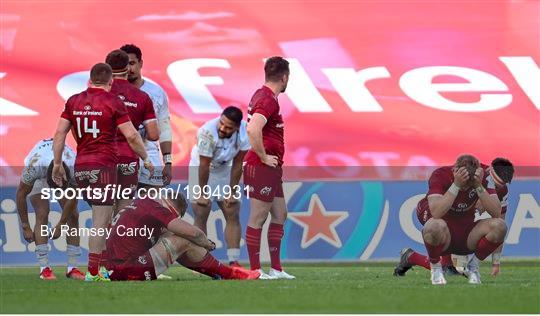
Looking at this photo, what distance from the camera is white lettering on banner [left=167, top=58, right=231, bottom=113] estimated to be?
14281mm

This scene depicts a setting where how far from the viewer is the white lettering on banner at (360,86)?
47.0ft

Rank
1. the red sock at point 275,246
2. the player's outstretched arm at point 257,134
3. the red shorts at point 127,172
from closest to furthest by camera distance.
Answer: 1. the player's outstretched arm at point 257,134
2. the red shorts at point 127,172
3. the red sock at point 275,246

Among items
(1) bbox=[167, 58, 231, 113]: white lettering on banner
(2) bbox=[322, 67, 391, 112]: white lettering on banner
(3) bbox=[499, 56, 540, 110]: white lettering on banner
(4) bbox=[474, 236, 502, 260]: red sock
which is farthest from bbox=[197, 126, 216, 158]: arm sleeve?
(3) bbox=[499, 56, 540, 110]: white lettering on banner

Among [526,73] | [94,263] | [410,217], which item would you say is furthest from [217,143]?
[526,73]

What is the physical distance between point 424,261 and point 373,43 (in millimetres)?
4070

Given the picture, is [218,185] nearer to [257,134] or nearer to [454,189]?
[257,134]

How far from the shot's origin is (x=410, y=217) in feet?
45.4

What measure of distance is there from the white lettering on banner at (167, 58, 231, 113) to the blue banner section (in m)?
1.09

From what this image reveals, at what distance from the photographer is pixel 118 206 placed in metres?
10.7

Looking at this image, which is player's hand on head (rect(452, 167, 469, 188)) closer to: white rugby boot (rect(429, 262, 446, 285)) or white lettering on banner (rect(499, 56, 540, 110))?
white rugby boot (rect(429, 262, 446, 285))

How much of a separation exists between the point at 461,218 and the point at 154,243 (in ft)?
7.20

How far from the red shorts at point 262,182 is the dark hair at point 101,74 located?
128 cm

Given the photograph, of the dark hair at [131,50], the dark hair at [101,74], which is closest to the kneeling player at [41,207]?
the dark hair at [131,50]

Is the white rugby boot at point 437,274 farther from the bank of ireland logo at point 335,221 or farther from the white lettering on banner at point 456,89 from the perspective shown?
the white lettering on banner at point 456,89
